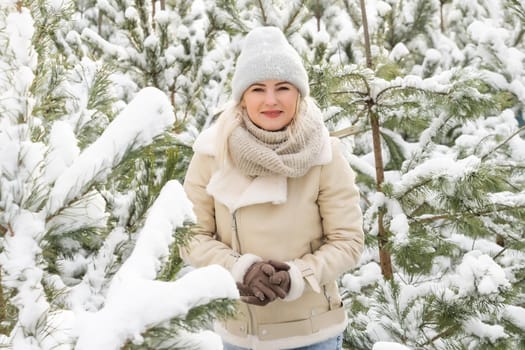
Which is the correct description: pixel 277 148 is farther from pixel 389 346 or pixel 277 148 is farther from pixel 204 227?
pixel 389 346

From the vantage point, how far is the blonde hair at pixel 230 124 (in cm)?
193

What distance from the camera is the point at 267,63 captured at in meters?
1.93

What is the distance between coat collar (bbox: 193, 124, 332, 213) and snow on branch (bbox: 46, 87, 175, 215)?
0.78 meters

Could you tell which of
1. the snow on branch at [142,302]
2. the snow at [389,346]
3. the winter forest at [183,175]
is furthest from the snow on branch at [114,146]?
the snow at [389,346]

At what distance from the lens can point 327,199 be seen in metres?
1.93

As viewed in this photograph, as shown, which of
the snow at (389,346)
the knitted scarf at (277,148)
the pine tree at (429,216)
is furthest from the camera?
the pine tree at (429,216)

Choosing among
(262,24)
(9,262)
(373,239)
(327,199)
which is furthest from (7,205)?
(262,24)

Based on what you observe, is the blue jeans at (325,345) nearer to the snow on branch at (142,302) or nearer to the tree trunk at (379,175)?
the tree trunk at (379,175)

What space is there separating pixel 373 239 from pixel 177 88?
6.44 feet

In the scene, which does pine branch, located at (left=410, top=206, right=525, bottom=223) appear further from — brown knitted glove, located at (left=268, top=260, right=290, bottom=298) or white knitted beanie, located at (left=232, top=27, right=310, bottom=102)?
brown knitted glove, located at (left=268, top=260, right=290, bottom=298)

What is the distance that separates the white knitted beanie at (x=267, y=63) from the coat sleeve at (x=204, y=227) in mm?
270

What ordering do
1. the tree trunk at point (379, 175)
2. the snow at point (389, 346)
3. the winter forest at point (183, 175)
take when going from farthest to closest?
the tree trunk at point (379, 175) → the snow at point (389, 346) → the winter forest at point (183, 175)

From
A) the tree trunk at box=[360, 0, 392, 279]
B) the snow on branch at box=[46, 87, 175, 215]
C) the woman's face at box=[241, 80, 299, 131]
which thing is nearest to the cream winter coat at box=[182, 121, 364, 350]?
the woman's face at box=[241, 80, 299, 131]

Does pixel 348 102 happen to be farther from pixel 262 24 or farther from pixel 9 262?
pixel 9 262
